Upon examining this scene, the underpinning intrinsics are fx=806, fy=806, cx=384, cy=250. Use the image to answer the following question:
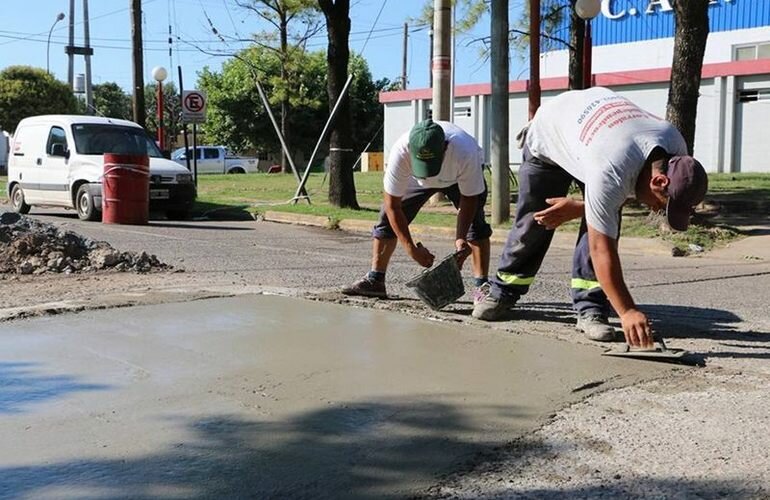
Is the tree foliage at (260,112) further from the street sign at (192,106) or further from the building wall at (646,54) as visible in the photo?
the street sign at (192,106)

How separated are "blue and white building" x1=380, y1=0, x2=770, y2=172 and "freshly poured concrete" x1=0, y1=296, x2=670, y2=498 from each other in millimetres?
17666

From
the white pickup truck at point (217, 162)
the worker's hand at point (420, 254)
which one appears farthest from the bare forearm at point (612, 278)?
the white pickup truck at point (217, 162)

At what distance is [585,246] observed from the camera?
4922 millimetres

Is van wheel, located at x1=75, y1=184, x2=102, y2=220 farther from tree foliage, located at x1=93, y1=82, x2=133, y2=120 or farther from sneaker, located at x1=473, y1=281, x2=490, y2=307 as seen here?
tree foliage, located at x1=93, y1=82, x2=133, y2=120

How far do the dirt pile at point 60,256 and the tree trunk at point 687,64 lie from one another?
730cm

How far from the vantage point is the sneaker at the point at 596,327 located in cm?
468

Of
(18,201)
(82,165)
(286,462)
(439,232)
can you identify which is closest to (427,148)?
(286,462)

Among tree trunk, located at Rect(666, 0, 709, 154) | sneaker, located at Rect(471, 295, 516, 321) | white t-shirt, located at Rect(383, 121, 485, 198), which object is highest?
tree trunk, located at Rect(666, 0, 709, 154)

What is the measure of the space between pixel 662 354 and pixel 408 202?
2.36 m

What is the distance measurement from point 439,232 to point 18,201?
28.6 feet

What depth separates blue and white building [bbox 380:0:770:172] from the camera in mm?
22453

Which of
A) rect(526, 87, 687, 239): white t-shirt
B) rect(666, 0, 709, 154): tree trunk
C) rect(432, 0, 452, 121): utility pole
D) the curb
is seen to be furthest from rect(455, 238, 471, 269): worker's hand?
rect(432, 0, 452, 121): utility pole

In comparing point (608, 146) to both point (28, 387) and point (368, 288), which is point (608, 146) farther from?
point (28, 387)

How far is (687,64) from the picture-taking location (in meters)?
11.1
